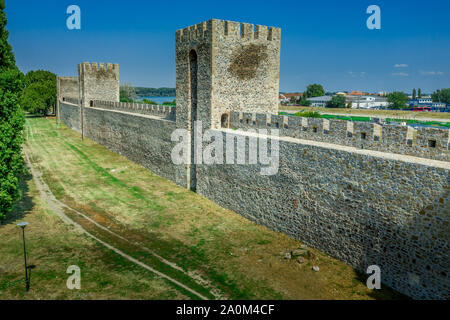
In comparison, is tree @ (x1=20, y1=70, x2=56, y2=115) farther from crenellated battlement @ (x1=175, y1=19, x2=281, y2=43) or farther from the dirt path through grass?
crenellated battlement @ (x1=175, y1=19, x2=281, y2=43)

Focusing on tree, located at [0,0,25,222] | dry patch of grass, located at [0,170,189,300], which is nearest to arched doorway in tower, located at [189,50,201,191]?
dry patch of grass, located at [0,170,189,300]

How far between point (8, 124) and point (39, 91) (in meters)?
57.0

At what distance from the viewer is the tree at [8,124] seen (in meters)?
13.5

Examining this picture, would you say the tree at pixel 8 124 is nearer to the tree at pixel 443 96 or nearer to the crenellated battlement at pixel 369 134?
the crenellated battlement at pixel 369 134

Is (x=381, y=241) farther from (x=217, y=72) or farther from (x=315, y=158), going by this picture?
(x=217, y=72)

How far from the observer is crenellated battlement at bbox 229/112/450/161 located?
10.0 m

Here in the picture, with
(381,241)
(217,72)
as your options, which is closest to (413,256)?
(381,241)

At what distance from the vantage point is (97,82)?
40.2 meters
